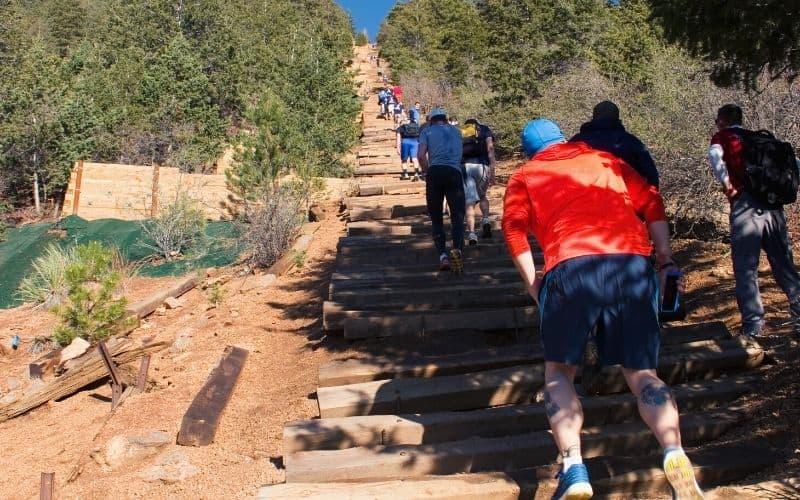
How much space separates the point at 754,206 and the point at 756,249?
0.94ft

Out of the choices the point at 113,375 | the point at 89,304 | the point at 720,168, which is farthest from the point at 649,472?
the point at 89,304

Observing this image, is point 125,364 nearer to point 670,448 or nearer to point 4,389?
point 4,389

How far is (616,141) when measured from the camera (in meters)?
4.39

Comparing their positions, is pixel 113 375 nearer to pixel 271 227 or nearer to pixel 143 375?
pixel 143 375

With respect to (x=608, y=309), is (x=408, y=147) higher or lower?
higher

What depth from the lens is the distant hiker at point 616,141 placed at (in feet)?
14.3

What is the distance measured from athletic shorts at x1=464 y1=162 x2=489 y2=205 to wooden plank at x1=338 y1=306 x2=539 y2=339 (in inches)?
93.6

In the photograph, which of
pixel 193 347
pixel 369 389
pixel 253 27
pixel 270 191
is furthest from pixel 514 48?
pixel 253 27

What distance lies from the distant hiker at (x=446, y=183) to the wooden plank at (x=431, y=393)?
2.33 m

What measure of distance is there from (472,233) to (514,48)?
564 inches

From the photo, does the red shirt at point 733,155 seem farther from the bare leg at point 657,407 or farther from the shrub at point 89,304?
the shrub at point 89,304

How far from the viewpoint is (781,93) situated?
8.35 meters

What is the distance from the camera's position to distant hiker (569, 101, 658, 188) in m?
4.34

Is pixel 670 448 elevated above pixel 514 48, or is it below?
below
